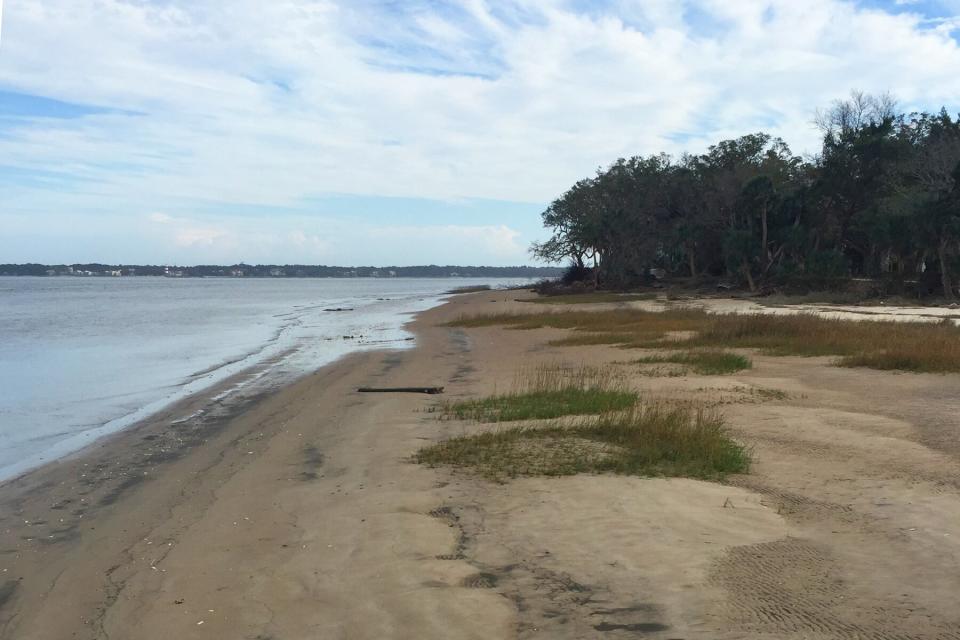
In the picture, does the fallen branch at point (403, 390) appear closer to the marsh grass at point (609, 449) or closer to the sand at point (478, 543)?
the sand at point (478, 543)

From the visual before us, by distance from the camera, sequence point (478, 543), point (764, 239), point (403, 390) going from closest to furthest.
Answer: point (478, 543) < point (403, 390) < point (764, 239)

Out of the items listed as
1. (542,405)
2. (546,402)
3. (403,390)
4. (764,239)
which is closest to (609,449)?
(542,405)

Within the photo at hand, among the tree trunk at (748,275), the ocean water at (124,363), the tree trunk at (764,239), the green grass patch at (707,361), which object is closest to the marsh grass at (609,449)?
the green grass patch at (707,361)

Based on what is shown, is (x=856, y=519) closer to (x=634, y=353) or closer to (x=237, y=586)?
(x=237, y=586)

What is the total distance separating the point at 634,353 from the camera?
750 inches

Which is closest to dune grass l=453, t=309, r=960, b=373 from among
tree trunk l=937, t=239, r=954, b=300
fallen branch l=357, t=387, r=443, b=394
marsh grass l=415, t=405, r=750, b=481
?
marsh grass l=415, t=405, r=750, b=481

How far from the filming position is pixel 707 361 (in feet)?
52.4

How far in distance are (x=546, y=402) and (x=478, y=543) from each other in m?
5.90

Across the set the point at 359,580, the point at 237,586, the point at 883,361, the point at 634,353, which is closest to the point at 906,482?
the point at 359,580

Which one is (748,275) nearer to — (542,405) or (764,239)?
(764,239)

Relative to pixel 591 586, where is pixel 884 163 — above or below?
above

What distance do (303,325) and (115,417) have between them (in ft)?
84.5

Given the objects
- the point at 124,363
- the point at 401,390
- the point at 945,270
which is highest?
the point at 945,270

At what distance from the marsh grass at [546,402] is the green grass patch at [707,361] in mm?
2317
